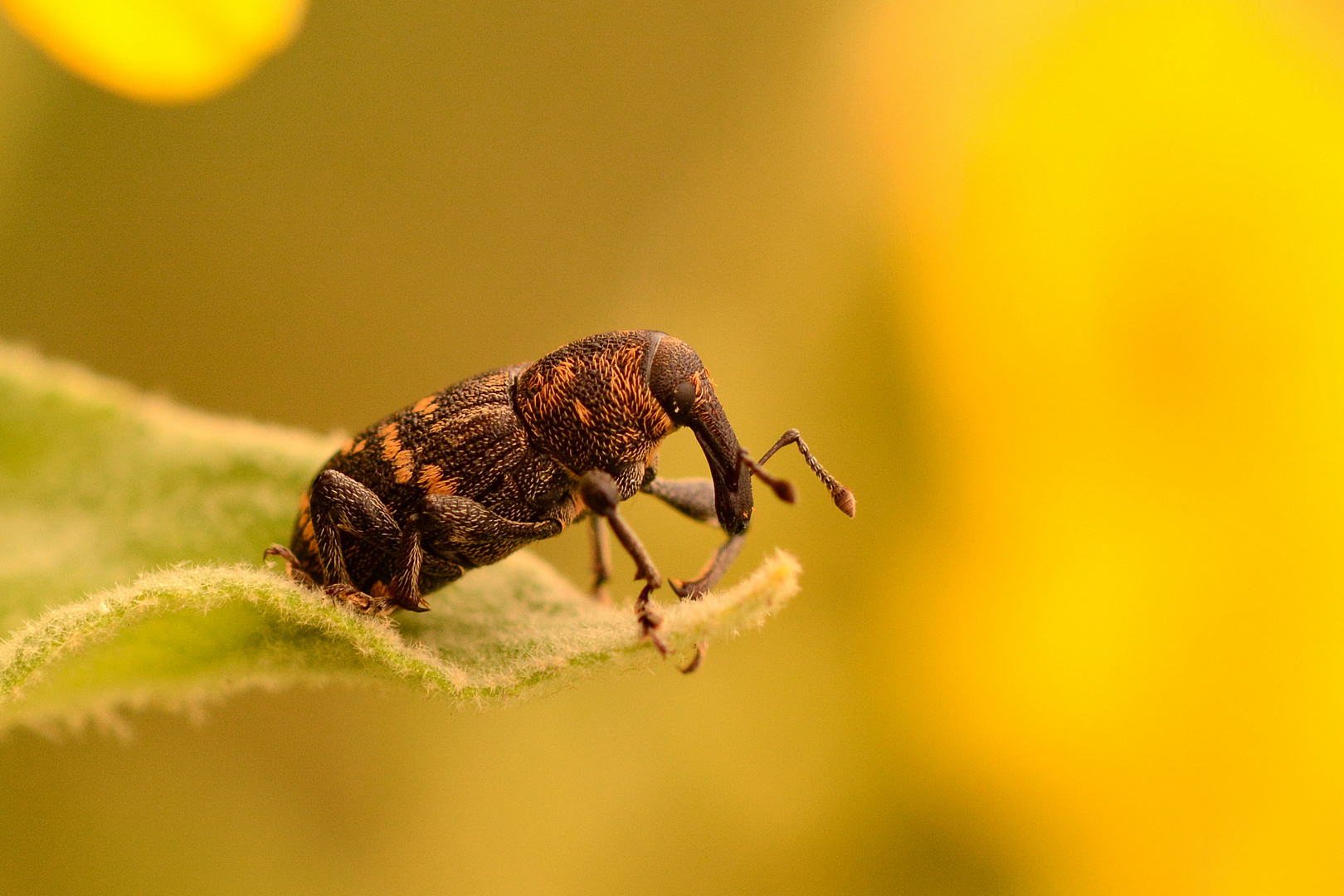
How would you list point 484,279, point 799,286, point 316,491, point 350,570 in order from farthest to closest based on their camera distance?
1. point 484,279
2. point 799,286
3. point 350,570
4. point 316,491

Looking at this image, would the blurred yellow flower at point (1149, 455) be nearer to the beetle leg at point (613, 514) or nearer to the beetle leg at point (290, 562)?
the beetle leg at point (613, 514)

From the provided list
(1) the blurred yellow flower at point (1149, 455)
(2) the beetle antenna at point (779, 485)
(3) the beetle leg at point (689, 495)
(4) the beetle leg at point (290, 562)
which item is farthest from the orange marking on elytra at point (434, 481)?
(1) the blurred yellow flower at point (1149, 455)

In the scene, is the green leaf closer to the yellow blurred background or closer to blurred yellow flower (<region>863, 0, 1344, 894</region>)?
the yellow blurred background

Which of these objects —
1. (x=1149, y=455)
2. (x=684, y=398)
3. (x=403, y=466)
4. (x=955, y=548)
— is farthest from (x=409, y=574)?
(x=1149, y=455)

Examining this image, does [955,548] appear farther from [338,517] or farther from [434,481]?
[338,517]

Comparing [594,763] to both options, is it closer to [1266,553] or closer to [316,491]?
[316,491]

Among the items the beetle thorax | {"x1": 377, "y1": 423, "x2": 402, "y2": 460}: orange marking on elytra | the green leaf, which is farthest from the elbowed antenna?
{"x1": 377, "y1": 423, "x2": 402, "y2": 460}: orange marking on elytra

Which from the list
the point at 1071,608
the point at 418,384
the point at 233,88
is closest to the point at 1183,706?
the point at 1071,608
